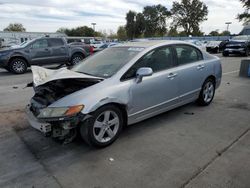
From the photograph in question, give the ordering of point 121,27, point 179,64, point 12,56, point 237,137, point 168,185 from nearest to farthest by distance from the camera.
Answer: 1. point 168,185
2. point 237,137
3. point 179,64
4. point 12,56
5. point 121,27

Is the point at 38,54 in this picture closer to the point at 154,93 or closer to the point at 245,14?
the point at 154,93

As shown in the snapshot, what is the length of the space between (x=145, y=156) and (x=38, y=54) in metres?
10.1

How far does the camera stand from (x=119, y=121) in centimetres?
359

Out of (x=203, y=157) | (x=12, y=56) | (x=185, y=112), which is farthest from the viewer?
(x=12, y=56)

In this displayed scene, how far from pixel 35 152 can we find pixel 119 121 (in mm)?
1318

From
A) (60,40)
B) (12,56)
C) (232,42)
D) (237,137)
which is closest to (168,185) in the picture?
(237,137)

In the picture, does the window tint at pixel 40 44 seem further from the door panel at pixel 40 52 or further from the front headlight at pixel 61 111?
the front headlight at pixel 61 111

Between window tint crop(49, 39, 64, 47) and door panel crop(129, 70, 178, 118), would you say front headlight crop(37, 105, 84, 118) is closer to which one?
door panel crop(129, 70, 178, 118)

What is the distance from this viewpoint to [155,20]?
262 ft

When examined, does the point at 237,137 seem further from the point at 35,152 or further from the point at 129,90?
the point at 35,152

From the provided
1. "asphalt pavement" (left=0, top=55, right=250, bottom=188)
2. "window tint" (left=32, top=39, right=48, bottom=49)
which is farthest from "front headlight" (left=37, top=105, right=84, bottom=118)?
"window tint" (left=32, top=39, right=48, bottom=49)

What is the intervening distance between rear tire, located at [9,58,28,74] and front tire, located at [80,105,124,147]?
9291 mm

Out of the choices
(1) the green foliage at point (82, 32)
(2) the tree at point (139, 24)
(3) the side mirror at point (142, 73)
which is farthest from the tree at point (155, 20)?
(3) the side mirror at point (142, 73)

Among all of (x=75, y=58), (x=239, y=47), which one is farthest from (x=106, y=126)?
(x=239, y=47)
